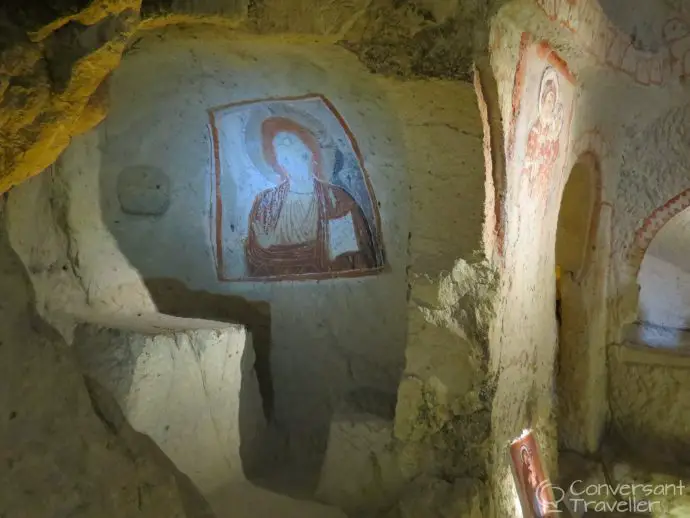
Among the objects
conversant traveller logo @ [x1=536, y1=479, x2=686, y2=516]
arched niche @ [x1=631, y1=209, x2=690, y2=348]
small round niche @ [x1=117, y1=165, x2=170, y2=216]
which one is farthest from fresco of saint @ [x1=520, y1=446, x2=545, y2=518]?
arched niche @ [x1=631, y1=209, x2=690, y2=348]

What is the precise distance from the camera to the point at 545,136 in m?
3.79

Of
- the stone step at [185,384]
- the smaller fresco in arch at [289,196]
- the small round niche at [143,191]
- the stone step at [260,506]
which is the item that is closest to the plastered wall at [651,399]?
the smaller fresco in arch at [289,196]

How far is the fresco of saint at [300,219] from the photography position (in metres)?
3.80

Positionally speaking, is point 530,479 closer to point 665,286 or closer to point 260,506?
point 260,506

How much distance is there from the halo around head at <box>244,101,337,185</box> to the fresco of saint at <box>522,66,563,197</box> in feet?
3.53

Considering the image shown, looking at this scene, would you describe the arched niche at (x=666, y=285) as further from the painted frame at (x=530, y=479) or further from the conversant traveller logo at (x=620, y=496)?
the painted frame at (x=530, y=479)

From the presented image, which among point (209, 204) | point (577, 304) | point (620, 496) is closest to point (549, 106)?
point (577, 304)

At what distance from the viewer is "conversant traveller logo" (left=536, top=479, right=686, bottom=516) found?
4.66 meters

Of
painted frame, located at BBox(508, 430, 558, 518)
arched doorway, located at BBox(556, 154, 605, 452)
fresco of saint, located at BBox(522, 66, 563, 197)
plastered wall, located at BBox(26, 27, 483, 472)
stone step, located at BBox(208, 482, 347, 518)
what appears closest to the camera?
plastered wall, located at BBox(26, 27, 483, 472)

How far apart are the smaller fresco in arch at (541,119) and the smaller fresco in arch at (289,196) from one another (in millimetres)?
875

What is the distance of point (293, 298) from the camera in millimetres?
4059

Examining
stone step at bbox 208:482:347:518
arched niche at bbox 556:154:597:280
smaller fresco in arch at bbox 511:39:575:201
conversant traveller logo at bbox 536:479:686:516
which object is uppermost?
smaller fresco in arch at bbox 511:39:575:201

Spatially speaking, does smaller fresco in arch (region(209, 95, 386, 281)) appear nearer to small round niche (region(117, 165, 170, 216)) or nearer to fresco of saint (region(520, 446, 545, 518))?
small round niche (region(117, 165, 170, 216))

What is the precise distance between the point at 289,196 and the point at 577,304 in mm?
2408
